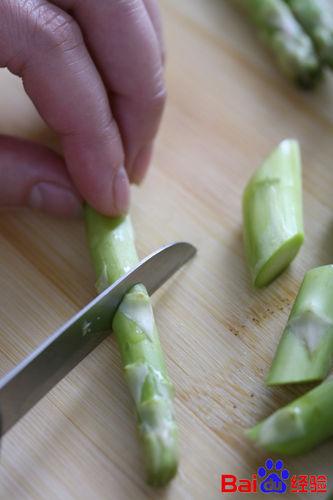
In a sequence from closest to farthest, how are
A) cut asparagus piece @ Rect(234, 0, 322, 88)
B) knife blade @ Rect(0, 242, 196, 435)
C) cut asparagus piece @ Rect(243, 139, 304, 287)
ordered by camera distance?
knife blade @ Rect(0, 242, 196, 435) → cut asparagus piece @ Rect(243, 139, 304, 287) → cut asparagus piece @ Rect(234, 0, 322, 88)

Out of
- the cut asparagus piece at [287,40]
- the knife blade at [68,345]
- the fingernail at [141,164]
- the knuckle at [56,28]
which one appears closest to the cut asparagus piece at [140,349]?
the knife blade at [68,345]

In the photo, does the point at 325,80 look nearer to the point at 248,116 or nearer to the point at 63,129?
the point at 248,116

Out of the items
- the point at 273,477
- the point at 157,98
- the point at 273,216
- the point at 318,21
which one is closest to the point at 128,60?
the point at 157,98

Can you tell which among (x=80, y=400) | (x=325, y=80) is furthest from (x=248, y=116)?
(x=80, y=400)

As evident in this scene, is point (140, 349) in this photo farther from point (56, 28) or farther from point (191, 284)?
point (56, 28)

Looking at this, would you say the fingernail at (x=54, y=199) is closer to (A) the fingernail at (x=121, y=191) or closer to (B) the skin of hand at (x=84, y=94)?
(B) the skin of hand at (x=84, y=94)

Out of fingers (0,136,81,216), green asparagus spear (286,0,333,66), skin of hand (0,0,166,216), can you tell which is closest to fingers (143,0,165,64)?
skin of hand (0,0,166,216)

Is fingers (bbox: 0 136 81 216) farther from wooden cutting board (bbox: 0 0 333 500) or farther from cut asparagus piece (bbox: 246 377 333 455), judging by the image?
cut asparagus piece (bbox: 246 377 333 455)
